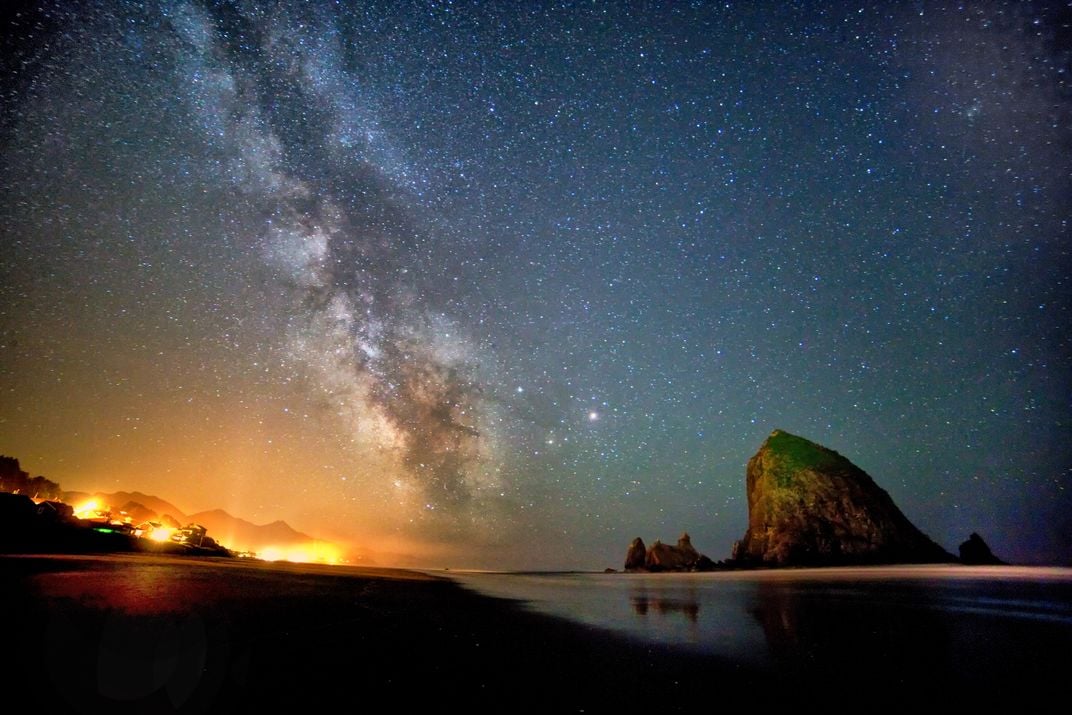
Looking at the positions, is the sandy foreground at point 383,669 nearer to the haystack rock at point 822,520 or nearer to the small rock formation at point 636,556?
the haystack rock at point 822,520

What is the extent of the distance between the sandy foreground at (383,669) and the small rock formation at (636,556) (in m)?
95.3

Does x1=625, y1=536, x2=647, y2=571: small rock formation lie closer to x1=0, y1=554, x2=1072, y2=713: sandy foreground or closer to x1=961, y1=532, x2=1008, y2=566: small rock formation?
x1=961, y1=532, x2=1008, y2=566: small rock formation

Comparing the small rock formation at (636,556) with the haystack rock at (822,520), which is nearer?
the haystack rock at (822,520)

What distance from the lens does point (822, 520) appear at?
73.8 meters

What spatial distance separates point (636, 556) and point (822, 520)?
37.5 metres

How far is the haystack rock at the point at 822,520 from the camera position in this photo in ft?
232

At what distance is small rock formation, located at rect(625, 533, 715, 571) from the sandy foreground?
3464 inches

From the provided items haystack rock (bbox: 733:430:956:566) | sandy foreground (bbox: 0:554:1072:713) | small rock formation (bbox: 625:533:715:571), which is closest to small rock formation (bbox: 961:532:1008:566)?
haystack rock (bbox: 733:430:956:566)

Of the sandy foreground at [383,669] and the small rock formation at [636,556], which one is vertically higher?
the sandy foreground at [383,669]

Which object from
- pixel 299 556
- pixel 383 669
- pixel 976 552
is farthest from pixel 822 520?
pixel 299 556

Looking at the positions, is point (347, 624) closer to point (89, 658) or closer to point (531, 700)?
point (89, 658)

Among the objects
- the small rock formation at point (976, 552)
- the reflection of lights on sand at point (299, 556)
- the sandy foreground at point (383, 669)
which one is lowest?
the reflection of lights on sand at point (299, 556)

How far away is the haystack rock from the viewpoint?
70812mm

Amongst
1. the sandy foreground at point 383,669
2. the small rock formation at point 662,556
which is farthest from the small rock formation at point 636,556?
the sandy foreground at point 383,669
